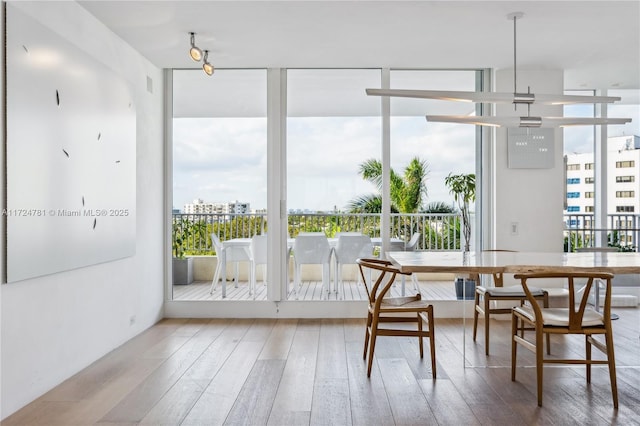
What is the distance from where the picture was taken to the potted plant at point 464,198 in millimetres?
5250

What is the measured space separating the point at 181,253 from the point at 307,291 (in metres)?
1.39

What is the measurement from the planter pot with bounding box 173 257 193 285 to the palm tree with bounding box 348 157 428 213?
1.80 m

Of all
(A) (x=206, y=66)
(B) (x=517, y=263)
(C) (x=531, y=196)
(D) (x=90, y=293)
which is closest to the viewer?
(B) (x=517, y=263)

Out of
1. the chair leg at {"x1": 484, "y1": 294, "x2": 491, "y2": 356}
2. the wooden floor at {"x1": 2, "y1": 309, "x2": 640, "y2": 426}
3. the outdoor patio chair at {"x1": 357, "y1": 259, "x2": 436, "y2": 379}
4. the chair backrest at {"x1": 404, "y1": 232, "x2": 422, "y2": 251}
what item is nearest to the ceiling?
the chair backrest at {"x1": 404, "y1": 232, "x2": 422, "y2": 251}

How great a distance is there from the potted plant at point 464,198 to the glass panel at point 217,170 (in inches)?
77.6

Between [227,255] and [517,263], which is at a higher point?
[517,263]

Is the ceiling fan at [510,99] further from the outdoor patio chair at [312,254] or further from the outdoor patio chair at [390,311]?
the outdoor patio chair at [312,254]

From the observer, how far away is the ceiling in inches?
141

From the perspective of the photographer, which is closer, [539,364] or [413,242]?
[539,364]

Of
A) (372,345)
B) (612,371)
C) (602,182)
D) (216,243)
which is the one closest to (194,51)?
(216,243)

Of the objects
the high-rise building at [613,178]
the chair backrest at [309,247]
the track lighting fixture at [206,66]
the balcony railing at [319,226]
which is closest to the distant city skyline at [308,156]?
the balcony railing at [319,226]

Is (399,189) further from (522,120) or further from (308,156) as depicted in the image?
(522,120)

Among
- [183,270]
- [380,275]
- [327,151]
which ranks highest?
[327,151]

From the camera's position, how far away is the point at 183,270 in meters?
5.33
